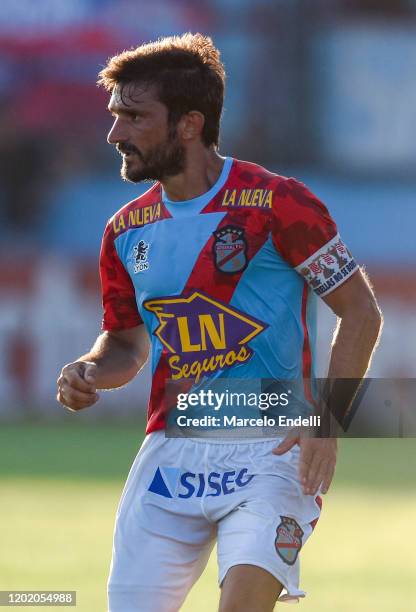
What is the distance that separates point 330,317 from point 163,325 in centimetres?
1360

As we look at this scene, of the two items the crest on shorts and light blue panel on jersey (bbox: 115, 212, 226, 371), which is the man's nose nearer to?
light blue panel on jersey (bbox: 115, 212, 226, 371)

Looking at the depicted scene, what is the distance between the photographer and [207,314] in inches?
215

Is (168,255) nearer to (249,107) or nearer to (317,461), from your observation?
(317,461)

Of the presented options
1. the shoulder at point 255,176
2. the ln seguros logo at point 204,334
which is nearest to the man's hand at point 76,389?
the ln seguros logo at point 204,334

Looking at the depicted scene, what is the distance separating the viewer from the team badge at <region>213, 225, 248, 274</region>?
5.45m

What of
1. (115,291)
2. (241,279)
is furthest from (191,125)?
(115,291)

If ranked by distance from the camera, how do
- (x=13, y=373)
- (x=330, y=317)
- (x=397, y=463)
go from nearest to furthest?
(x=397, y=463), (x=330, y=317), (x=13, y=373)

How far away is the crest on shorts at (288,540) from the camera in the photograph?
16.7ft

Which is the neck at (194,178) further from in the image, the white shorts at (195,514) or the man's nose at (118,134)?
the white shorts at (195,514)

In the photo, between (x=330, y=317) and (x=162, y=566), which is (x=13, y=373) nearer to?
(x=330, y=317)

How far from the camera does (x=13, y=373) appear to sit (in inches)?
834

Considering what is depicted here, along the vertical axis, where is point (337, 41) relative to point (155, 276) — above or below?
above

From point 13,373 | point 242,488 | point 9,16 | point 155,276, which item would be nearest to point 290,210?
point 155,276

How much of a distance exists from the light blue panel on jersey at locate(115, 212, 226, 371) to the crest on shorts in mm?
830
